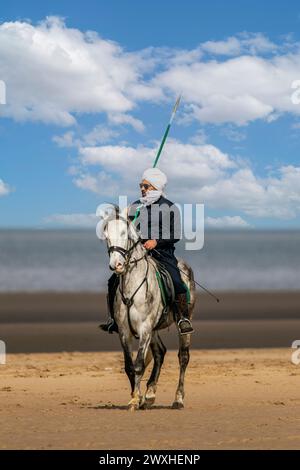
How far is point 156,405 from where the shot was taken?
12.8m

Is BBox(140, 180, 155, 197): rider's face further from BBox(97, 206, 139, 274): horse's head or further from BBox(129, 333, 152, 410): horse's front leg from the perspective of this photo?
BBox(129, 333, 152, 410): horse's front leg

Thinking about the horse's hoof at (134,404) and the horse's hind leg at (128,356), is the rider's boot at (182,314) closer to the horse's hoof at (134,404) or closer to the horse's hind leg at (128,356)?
the horse's hind leg at (128,356)

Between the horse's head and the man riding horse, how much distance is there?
604 mm

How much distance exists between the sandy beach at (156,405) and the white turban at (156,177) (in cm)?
335

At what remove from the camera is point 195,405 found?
12.7 meters

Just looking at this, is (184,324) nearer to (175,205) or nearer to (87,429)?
(175,205)

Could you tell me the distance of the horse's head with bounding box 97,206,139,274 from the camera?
10.5 m

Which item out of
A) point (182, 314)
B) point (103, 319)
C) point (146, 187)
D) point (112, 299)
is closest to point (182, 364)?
point (182, 314)

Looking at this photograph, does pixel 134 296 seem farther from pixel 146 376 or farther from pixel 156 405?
pixel 146 376

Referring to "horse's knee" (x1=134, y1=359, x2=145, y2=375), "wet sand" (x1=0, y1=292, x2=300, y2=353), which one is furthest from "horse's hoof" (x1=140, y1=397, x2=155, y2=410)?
"wet sand" (x1=0, y1=292, x2=300, y2=353)

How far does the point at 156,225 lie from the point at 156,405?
10.3 ft

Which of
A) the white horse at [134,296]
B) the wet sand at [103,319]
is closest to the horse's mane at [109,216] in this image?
the white horse at [134,296]

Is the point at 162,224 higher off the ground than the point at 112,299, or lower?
higher

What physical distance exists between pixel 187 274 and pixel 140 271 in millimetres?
1718
